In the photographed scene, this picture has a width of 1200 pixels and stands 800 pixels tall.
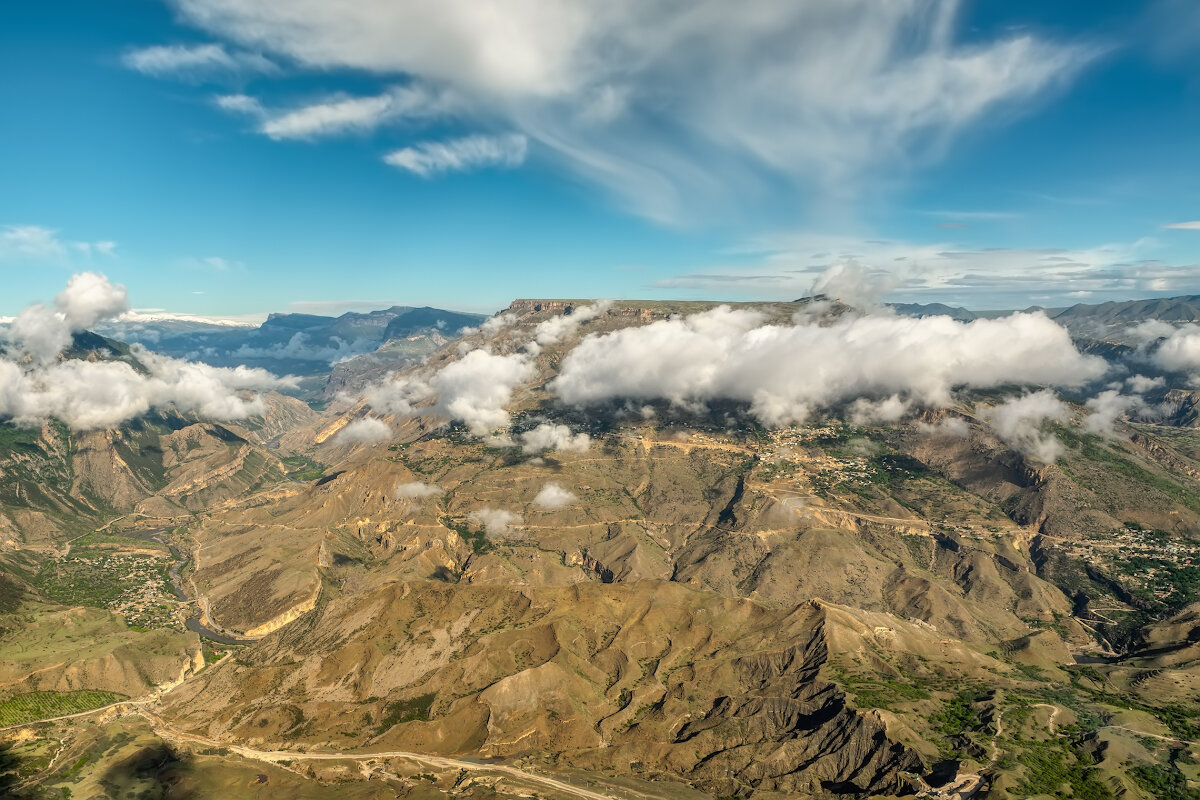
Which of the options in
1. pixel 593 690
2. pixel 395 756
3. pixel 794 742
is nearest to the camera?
pixel 794 742

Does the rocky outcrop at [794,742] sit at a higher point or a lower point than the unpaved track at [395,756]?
higher

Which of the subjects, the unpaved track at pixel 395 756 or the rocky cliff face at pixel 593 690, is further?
the rocky cliff face at pixel 593 690

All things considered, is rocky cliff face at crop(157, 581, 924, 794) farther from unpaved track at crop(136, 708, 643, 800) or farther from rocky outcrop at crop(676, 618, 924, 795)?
unpaved track at crop(136, 708, 643, 800)

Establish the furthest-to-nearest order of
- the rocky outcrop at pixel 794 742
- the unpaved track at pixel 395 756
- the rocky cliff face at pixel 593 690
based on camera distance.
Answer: the rocky cliff face at pixel 593 690 → the unpaved track at pixel 395 756 → the rocky outcrop at pixel 794 742

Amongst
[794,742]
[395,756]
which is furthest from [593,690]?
[794,742]

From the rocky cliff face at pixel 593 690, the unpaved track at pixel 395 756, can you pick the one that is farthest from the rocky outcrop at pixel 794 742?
the unpaved track at pixel 395 756

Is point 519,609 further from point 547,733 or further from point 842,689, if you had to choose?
point 842,689

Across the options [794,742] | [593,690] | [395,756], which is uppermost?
[794,742]

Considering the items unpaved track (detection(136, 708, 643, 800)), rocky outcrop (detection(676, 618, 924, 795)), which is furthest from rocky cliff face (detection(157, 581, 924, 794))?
unpaved track (detection(136, 708, 643, 800))

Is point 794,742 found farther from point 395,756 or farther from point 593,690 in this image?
point 395,756

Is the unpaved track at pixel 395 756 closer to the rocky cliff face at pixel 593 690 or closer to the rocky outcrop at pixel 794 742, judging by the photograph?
Result: the rocky cliff face at pixel 593 690

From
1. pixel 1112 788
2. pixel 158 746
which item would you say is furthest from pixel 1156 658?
pixel 158 746
